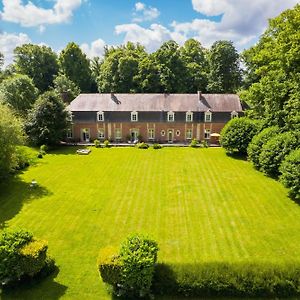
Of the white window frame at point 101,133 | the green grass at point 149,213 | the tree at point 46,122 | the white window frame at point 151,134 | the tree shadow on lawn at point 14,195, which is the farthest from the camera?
the white window frame at point 101,133

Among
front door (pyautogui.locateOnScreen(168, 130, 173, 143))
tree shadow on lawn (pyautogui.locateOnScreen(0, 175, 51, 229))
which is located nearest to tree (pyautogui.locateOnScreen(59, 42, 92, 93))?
front door (pyautogui.locateOnScreen(168, 130, 173, 143))

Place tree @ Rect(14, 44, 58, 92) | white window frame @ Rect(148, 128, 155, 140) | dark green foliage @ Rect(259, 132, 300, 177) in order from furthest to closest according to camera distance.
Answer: tree @ Rect(14, 44, 58, 92) → white window frame @ Rect(148, 128, 155, 140) → dark green foliage @ Rect(259, 132, 300, 177)

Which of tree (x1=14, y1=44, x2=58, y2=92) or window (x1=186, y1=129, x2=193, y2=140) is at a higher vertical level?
tree (x1=14, y1=44, x2=58, y2=92)

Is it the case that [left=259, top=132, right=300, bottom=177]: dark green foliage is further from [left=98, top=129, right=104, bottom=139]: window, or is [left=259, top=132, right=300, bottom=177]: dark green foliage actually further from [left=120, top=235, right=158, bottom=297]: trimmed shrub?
[left=98, top=129, right=104, bottom=139]: window

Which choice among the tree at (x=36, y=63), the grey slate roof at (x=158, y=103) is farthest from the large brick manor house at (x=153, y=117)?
the tree at (x=36, y=63)

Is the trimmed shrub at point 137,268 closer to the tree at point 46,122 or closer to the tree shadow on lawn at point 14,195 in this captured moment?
the tree shadow on lawn at point 14,195

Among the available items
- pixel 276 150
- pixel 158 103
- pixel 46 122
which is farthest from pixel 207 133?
pixel 46 122

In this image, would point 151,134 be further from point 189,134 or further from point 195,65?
point 195,65
